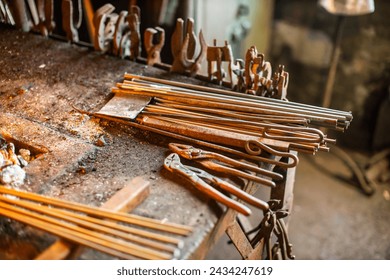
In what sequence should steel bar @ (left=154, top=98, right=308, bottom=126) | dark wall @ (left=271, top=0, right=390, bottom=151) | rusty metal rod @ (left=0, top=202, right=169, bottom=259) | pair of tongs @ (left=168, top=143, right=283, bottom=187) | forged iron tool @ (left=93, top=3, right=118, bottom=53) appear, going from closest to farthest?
rusty metal rod @ (left=0, top=202, right=169, bottom=259) → pair of tongs @ (left=168, top=143, right=283, bottom=187) → steel bar @ (left=154, top=98, right=308, bottom=126) → forged iron tool @ (left=93, top=3, right=118, bottom=53) → dark wall @ (left=271, top=0, right=390, bottom=151)

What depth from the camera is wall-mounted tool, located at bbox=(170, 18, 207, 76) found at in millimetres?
2994

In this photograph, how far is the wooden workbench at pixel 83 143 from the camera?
2.04 m

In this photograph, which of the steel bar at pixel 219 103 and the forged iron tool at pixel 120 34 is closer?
the steel bar at pixel 219 103

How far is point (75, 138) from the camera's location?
2541mm

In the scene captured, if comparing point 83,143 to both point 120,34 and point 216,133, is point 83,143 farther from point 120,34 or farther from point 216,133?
point 120,34

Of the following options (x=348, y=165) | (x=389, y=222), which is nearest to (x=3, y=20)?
(x=348, y=165)

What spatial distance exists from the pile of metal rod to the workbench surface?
0.19 metres

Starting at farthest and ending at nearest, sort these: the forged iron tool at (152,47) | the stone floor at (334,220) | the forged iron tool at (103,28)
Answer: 1. the stone floor at (334,220)
2. the forged iron tool at (103,28)
3. the forged iron tool at (152,47)

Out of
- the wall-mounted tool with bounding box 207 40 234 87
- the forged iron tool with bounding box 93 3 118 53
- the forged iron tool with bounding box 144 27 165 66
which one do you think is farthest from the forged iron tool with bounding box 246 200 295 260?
the forged iron tool with bounding box 93 3 118 53

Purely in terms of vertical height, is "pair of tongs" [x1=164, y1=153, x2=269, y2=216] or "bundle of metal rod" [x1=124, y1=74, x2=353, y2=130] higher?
"bundle of metal rod" [x1=124, y1=74, x2=353, y2=130]

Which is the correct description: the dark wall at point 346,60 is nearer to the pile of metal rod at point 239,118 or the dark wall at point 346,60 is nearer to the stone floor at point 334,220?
the stone floor at point 334,220

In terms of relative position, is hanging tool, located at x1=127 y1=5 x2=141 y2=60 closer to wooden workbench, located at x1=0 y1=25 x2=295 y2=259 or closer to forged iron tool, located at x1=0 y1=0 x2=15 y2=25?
wooden workbench, located at x1=0 y1=25 x2=295 y2=259

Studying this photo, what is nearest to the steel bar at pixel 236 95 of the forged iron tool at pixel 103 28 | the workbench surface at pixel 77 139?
the workbench surface at pixel 77 139

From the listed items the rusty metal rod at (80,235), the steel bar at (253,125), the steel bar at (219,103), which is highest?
the steel bar at (219,103)
